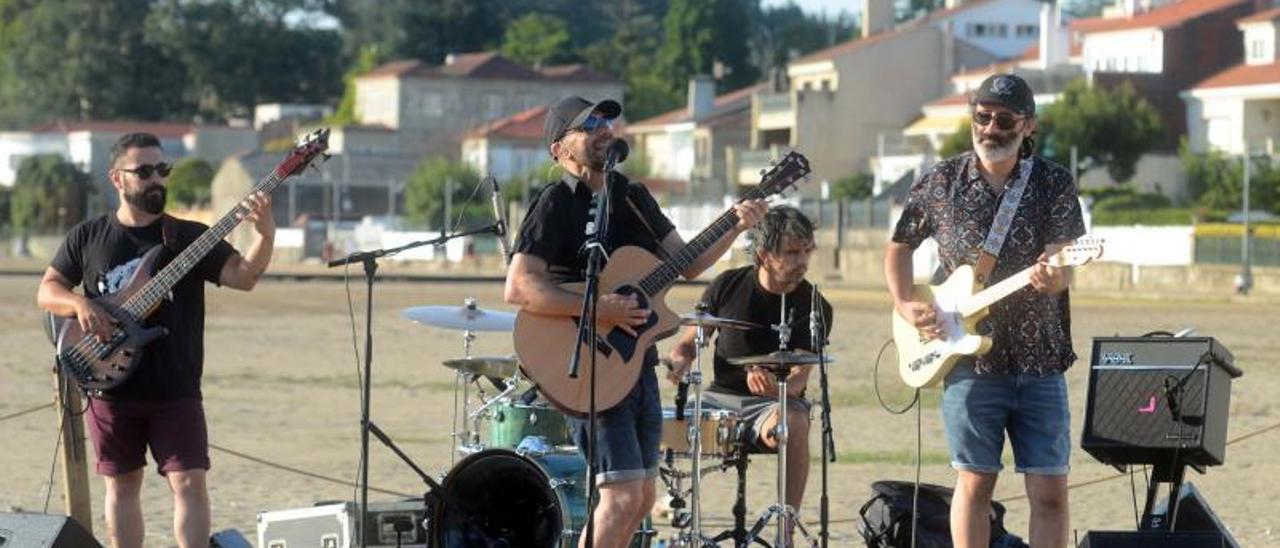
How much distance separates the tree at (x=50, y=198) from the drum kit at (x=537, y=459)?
11290 centimetres

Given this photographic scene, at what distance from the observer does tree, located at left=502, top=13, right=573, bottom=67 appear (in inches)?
6014

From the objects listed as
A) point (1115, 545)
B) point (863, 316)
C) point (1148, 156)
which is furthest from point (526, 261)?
point (1148, 156)

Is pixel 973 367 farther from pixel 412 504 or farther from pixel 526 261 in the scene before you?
pixel 412 504

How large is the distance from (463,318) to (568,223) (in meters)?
1.83

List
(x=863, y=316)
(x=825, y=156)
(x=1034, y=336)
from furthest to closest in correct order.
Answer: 1. (x=825, y=156)
2. (x=863, y=316)
3. (x=1034, y=336)

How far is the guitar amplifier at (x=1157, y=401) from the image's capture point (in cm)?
921

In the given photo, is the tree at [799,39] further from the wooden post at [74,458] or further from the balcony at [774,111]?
the wooden post at [74,458]

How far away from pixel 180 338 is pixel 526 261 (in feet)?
4.82

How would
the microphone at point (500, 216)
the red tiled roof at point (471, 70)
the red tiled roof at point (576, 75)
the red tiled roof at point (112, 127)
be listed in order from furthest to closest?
the red tiled roof at point (112, 127) < the red tiled roof at point (576, 75) < the red tiled roof at point (471, 70) < the microphone at point (500, 216)

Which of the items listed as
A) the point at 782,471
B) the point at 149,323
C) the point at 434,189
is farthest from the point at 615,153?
the point at 434,189

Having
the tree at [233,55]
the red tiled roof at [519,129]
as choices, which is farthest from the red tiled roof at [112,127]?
the red tiled roof at [519,129]

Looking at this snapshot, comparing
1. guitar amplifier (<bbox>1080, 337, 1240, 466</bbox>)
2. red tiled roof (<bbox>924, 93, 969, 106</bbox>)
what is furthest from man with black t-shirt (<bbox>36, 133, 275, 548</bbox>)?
red tiled roof (<bbox>924, 93, 969, 106</bbox>)

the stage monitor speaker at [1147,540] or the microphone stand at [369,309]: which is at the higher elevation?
the microphone stand at [369,309]

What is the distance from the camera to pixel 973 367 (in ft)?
29.0
